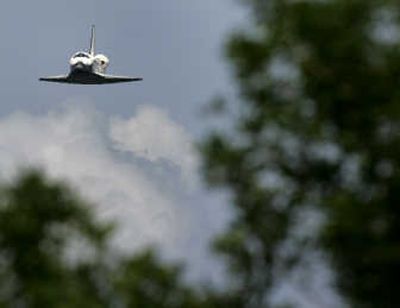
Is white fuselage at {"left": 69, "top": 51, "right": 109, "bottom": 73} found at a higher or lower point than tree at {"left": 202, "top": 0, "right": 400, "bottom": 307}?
higher

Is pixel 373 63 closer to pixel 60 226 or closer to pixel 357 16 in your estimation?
pixel 357 16

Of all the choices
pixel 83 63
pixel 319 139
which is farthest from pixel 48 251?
pixel 83 63

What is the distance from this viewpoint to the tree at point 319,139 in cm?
3033

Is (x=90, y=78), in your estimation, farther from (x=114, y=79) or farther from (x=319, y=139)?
(x=319, y=139)

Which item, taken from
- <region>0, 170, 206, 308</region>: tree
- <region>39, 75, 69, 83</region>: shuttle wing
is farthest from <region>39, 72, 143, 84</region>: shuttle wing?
<region>0, 170, 206, 308</region>: tree

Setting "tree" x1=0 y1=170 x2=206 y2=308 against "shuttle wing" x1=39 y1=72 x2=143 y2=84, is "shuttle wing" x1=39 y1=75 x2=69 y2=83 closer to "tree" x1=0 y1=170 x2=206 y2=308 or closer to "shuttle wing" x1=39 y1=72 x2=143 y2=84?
"shuttle wing" x1=39 y1=72 x2=143 y2=84

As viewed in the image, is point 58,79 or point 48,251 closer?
point 48,251

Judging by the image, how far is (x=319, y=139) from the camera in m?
30.9

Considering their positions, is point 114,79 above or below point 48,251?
above

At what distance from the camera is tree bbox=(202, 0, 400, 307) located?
99.5 feet

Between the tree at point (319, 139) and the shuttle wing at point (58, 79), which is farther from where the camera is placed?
the shuttle wing at point (58, 79)

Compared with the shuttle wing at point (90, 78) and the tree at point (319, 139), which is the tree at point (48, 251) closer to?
the tree at point (319, 139)

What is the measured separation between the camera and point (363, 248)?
29734 millimetres

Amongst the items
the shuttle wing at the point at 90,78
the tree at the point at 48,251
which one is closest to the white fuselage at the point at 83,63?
the shuttle wing at the point at 90,78
